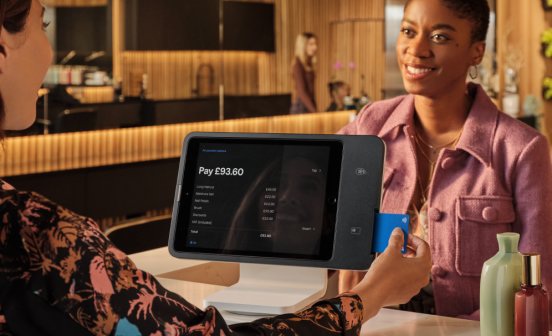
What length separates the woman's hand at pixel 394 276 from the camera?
164cm

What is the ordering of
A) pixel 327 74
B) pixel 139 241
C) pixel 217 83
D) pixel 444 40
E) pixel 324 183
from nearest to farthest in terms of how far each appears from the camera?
A: pixel 324 183 → pixel 444 40 → pixel 139 241 → pixel 217 83 → pixel 327 74

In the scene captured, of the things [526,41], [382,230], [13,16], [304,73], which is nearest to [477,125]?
[382,230]

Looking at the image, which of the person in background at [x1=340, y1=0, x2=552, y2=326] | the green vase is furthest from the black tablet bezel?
the person in background at [x1=340, y1=0, x2=552, y2=326]

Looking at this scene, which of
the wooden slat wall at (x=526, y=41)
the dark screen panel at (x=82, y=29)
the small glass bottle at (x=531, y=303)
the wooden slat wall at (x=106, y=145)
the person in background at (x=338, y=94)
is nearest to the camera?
the small glass bottle at (x=531, y=303)

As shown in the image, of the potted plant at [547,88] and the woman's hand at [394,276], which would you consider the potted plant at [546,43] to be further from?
the woman's hand at [394,276]

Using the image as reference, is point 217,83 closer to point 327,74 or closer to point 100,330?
point 327,74

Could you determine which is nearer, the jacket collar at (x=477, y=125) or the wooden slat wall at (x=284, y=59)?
the jacket collar at (x=477, y=125)

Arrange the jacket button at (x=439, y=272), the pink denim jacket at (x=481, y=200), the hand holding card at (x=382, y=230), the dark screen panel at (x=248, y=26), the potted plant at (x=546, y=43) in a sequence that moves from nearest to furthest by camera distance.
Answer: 1. the hand holding card at (x=382, y=230)
2. the pink denim jacket at (x=481, y=200)
3. the jacket button at (x=439, y=272)
4. the dark screen panel at (x=248, y=26)
5. the potted plant at (x=546, y=43)

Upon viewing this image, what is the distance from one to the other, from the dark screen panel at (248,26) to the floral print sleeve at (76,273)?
18.5 feet

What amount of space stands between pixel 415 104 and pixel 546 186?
18.2 inches

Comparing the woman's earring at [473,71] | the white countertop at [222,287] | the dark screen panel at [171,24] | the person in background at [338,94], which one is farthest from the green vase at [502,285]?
the person in background at [338,94]

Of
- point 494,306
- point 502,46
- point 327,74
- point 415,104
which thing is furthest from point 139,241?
point 502,46

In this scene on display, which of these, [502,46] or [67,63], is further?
[502,46]

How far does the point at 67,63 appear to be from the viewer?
213 inches
